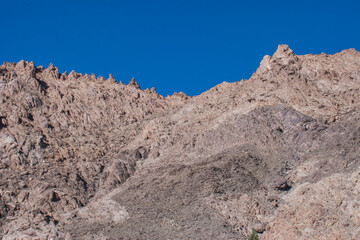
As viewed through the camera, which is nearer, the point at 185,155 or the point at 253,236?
the point at 253,236

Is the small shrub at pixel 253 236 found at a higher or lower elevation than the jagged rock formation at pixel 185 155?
lower

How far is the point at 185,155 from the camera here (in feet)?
210

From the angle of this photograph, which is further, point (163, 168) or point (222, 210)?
point (163, 168)

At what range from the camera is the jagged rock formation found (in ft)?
171

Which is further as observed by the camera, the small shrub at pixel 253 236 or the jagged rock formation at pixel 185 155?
the jagged rock formation at pixel 185 155

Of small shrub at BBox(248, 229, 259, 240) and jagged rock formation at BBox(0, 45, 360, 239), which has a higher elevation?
jagged rock formation at BBox(0, 45, 360, 239)

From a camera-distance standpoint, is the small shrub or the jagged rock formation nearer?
the small shrub

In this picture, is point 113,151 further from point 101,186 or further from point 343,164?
point 343,164

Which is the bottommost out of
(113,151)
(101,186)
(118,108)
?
(101,186)

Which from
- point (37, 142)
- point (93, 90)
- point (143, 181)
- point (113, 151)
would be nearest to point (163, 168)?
point (143, 181)

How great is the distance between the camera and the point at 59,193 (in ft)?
197

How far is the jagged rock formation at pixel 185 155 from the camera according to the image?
51969 mm

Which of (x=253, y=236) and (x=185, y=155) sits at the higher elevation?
(x=185, y=155)

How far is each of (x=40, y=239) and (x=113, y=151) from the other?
59.7 feet
